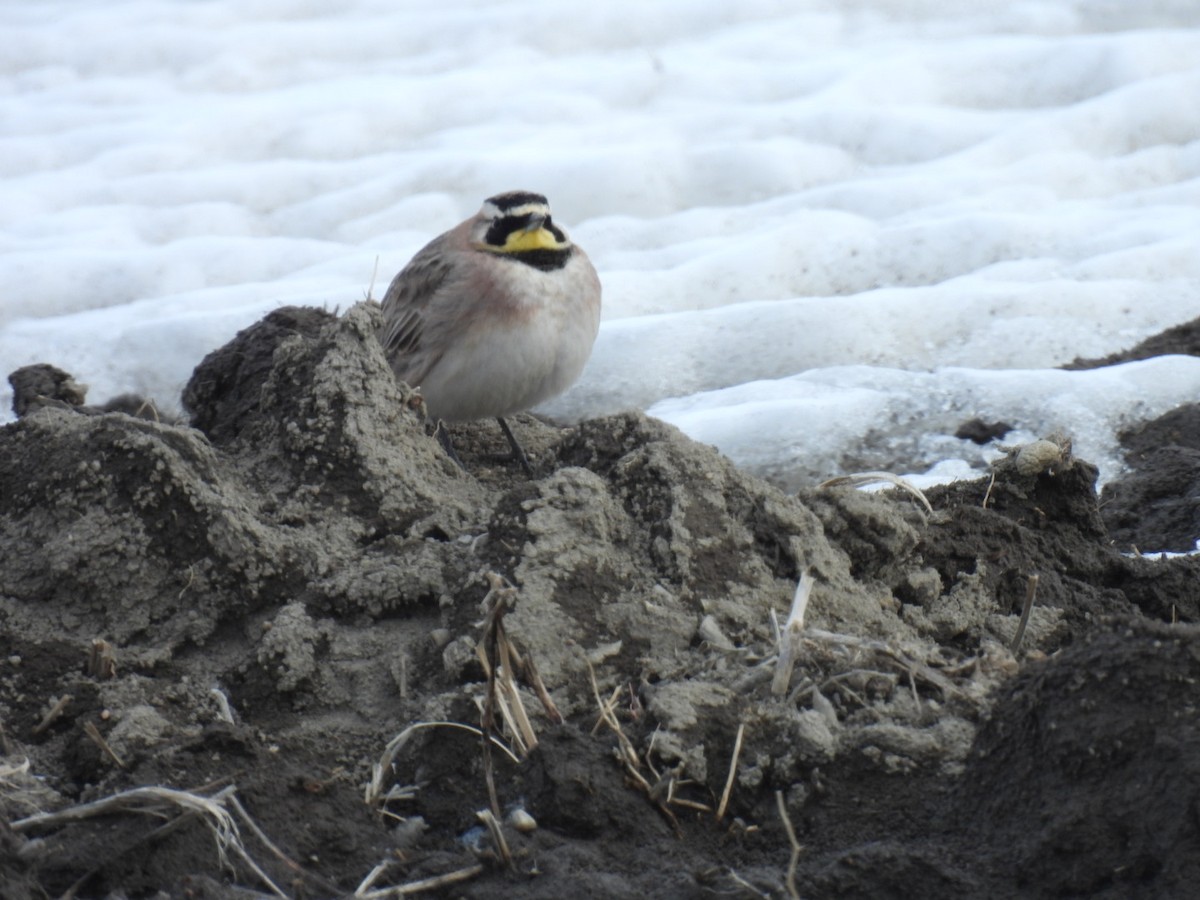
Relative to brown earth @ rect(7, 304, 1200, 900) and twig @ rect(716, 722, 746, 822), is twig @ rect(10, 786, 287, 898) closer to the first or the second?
brown earth @ rect(7, 304, 1200, 900)

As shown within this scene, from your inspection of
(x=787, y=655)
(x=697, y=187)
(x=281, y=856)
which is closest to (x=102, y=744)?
(x=281, y=856)

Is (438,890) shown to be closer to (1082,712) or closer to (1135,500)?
(1082,712)

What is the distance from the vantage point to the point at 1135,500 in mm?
4215

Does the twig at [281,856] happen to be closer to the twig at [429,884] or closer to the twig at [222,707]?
the twig at [429,884]

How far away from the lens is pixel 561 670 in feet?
8.68

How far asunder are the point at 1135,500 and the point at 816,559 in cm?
165

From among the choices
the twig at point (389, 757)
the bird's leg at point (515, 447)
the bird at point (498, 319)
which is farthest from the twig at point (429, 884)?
the bird at point (498, 319)

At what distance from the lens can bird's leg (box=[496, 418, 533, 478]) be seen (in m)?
4.90

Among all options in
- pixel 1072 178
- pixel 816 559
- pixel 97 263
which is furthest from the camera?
pixel 1072 178

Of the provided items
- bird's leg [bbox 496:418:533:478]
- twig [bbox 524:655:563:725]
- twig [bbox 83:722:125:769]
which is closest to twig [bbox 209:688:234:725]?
twig [bbox 83:722:125:769]

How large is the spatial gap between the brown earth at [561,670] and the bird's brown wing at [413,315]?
1.46 m

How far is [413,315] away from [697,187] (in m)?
3.01

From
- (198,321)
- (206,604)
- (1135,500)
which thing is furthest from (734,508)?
(198,321)

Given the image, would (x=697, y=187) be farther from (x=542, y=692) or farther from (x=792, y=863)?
(x=792, y=863)
